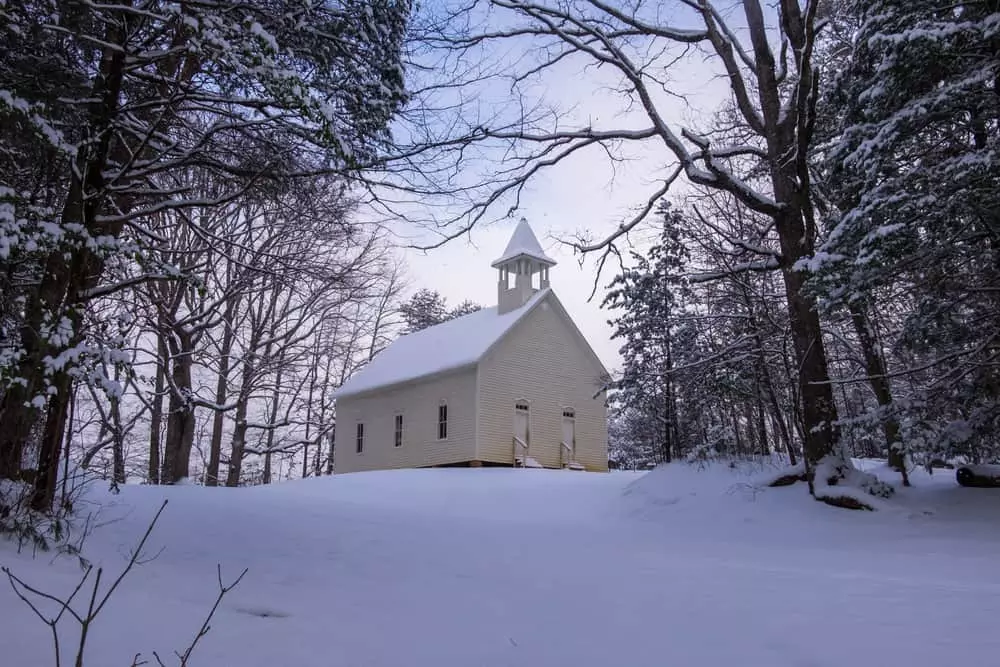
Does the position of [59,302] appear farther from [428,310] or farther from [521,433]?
[428,310]

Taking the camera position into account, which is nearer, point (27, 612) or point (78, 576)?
point (27, 612)

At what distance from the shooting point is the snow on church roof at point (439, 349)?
21562mm

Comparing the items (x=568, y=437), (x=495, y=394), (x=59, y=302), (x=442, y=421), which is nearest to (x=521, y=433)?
(x=495, y=394)

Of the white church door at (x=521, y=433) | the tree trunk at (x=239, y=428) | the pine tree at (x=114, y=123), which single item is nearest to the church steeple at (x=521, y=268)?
the white church door at (x=521, y=433)

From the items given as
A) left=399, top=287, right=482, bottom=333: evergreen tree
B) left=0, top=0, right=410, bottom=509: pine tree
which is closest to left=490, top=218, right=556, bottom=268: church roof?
left=399, top=287, right=482, bottom=333: evergreen tree

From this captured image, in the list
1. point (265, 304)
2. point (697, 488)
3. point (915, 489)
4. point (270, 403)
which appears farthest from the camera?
point (270, 403)

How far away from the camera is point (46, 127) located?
4.34 meters

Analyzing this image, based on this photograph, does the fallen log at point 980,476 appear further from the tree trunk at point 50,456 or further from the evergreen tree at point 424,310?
the evergreen tree at point 424,310

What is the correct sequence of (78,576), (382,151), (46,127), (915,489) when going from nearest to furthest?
(78,576)
(46,127)
(382,151)
(915,489)

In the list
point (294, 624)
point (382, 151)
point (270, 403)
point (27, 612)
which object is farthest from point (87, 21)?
point (270, 403)

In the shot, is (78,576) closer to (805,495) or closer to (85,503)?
(85,503)

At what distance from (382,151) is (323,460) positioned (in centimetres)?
3001

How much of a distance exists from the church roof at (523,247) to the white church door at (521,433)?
18.7 ft

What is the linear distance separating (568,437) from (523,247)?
716 cm
